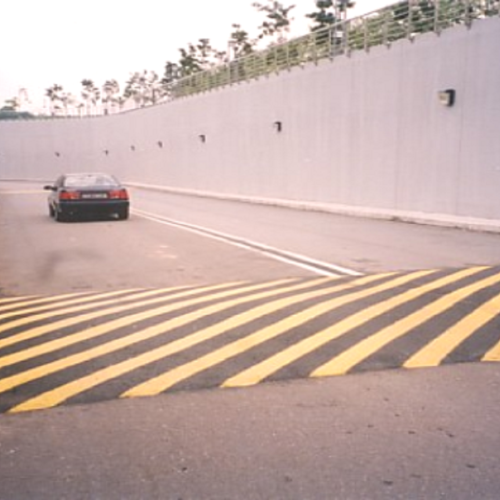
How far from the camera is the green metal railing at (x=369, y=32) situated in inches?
646

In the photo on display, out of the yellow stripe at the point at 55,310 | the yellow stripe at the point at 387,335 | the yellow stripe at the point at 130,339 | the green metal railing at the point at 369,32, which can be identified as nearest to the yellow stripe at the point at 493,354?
the yellow stripe at the point at 387,335

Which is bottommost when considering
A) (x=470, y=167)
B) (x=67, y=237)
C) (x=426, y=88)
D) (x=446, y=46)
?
(x=67, y=237)

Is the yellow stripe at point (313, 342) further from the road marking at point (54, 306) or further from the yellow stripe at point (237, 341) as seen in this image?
the road marking at point (54, 306)

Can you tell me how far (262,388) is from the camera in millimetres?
4152

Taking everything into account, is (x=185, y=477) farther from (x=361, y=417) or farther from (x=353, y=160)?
(x=353, y=160)

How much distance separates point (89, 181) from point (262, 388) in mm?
14587

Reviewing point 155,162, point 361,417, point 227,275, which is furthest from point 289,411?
point 155,162

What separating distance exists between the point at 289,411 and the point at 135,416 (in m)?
0.95

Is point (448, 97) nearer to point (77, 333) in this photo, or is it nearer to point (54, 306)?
point (54, 306)

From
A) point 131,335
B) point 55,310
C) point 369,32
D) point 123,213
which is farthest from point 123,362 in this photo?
point 369,32

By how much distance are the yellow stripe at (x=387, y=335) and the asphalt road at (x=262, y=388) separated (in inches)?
0.8

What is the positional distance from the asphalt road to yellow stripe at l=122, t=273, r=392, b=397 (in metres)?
0.02

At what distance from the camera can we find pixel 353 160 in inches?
808

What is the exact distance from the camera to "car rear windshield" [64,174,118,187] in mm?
17309
